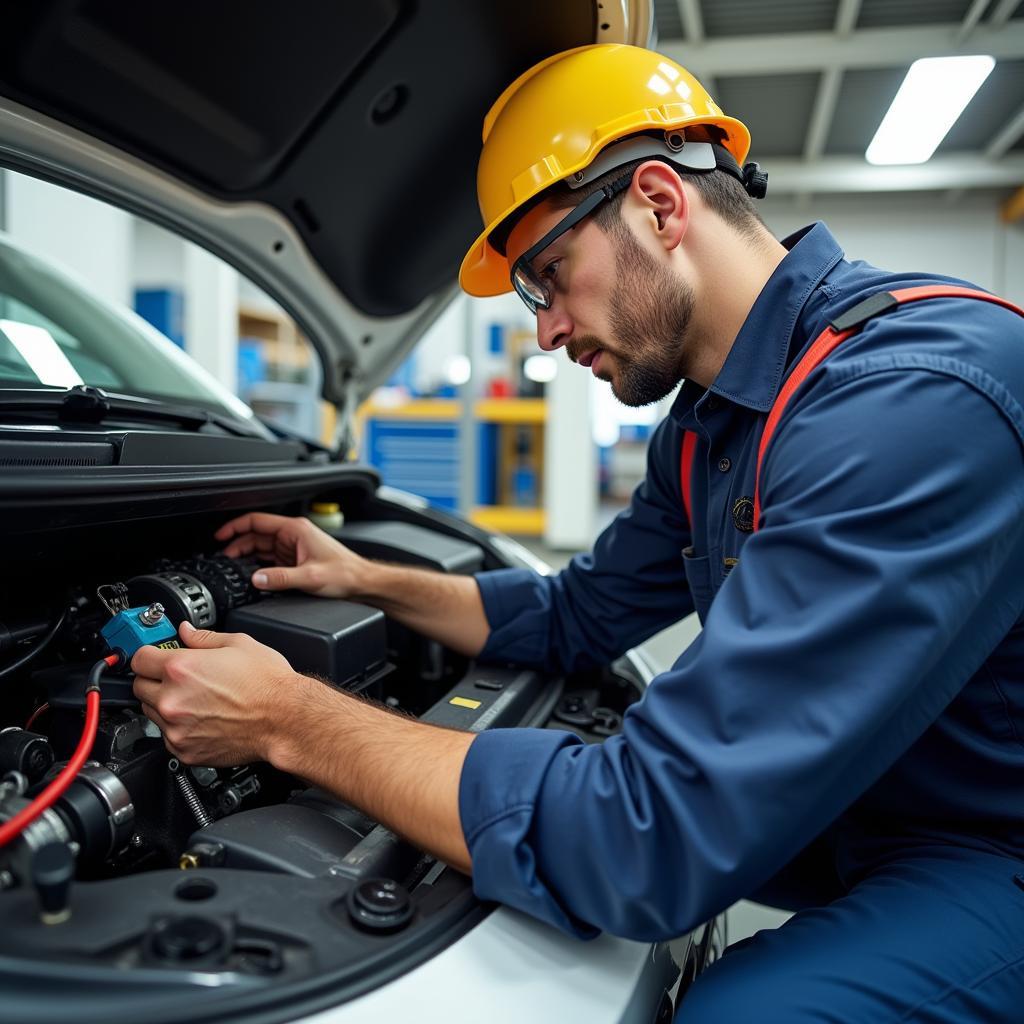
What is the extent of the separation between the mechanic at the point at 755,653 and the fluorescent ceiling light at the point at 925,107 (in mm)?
4161

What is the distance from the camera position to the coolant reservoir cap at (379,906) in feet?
2.19

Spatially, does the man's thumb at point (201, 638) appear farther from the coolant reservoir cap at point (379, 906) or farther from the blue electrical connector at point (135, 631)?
the coolant reservoir cap at point (379, 906)

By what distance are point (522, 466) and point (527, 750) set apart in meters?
6.10

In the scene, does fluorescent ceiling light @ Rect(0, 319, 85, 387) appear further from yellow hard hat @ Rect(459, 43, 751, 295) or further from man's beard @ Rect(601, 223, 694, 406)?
man's beard @ Rect(601, 223, 694, 406)

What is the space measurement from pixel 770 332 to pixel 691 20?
3781mm

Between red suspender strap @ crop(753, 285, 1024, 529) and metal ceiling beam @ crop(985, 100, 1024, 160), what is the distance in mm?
5680

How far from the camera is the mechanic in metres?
0.67

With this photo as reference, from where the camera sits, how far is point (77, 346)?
1440 millimetres

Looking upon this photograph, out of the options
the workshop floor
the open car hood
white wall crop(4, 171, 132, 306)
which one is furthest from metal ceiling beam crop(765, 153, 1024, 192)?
the open car hood

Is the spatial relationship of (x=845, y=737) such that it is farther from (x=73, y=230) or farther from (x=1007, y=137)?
(x=1007, y=137)

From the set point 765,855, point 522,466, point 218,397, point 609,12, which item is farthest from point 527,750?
point 522,466

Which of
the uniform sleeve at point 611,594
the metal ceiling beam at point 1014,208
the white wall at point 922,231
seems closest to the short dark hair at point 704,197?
the uniform sleeve at point 611,594

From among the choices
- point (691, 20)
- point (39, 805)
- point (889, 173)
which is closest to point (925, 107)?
point (889, 173)

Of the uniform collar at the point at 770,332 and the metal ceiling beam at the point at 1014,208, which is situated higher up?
the metal ceiling beam at the point at 1014,208
